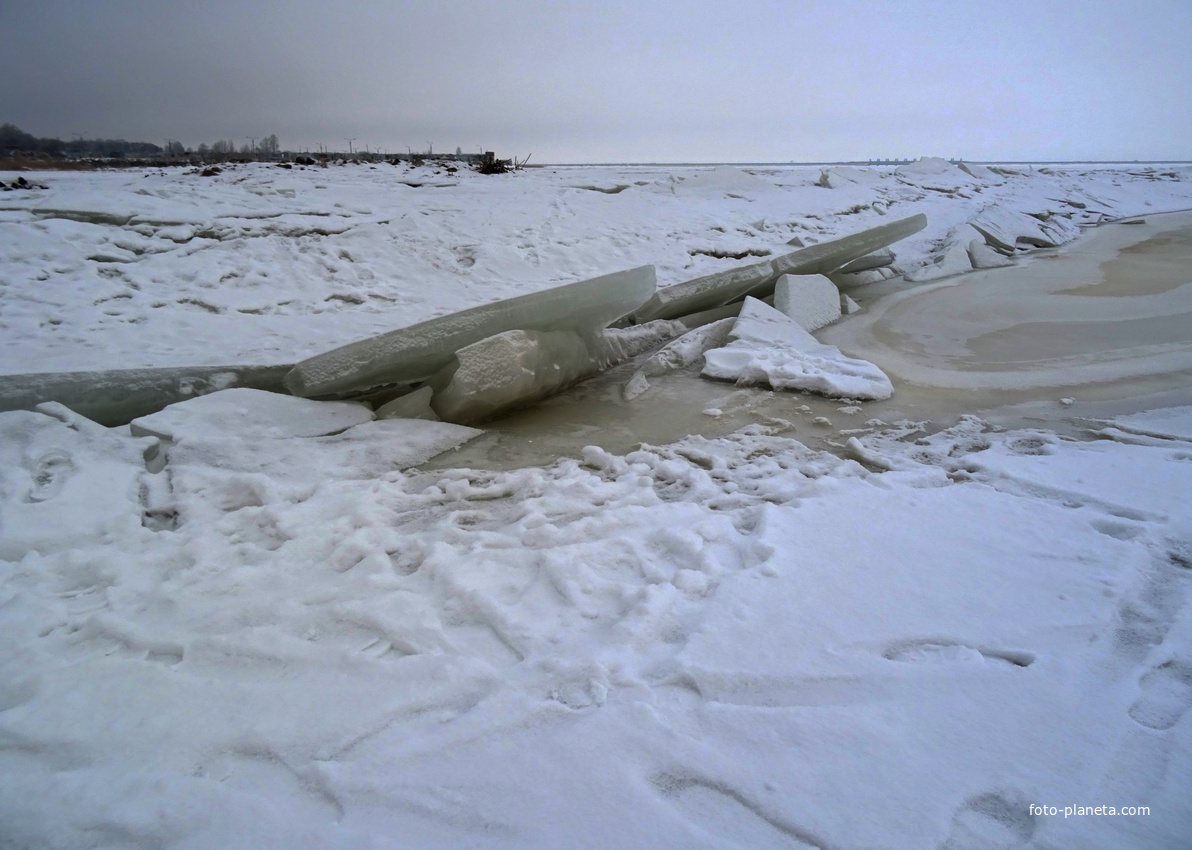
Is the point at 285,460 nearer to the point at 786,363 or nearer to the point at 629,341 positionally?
the point at 629,341

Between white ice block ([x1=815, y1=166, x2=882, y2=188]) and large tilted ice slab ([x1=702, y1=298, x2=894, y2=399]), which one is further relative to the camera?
white ice block ([x1=815, y1=166, x2=882, y2=188])

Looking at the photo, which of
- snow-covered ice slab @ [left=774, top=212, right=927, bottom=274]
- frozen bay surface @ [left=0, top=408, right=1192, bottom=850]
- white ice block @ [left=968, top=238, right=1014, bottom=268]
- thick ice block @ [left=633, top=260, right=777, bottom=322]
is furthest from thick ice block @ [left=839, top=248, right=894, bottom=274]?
frozen bay surface @ [left=0, top=408, right=1192, bottom=850]

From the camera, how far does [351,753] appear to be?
56.0 inches

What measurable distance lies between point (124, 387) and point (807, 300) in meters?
5.46

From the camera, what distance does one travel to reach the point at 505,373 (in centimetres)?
376

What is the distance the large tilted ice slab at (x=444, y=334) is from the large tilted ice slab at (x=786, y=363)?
32.9 inches

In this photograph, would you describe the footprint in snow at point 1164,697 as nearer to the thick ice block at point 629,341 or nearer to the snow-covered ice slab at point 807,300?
the thick ice block at point 629,341

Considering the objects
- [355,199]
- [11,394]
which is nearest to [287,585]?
[11,394]

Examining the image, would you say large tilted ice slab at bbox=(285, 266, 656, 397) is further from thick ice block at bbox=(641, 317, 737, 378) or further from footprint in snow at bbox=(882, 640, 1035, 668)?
footprint in snow at bbox=(882, 640, 1035, 668)

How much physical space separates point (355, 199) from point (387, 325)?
4.51m

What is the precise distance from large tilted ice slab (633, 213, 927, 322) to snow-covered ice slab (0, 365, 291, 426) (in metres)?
2.98

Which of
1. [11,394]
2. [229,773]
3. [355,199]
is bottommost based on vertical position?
[229,773]

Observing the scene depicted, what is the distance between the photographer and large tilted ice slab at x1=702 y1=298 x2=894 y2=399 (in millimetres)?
4145

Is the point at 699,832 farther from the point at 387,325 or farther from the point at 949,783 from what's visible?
the point at 387,325
